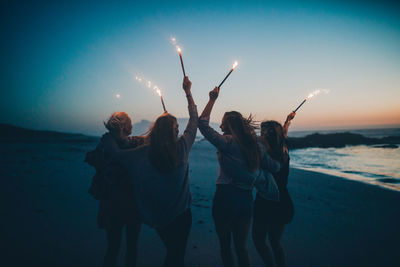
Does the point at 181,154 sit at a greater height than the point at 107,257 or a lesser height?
greater

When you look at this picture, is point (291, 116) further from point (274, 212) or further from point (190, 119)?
point (190, 119)

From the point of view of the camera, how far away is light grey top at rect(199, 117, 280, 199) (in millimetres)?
2295

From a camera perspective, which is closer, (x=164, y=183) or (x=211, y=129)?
(x=164, y=183)

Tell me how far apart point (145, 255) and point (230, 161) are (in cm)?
270

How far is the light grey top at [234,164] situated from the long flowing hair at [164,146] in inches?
22.5

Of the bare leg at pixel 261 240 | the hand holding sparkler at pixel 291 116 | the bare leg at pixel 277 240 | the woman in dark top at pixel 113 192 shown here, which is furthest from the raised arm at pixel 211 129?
the hand holding sparkler at pixel 291 116

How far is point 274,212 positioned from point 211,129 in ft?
5.17

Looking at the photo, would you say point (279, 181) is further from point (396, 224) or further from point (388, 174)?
point (388, 174)

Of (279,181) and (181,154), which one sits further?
(279,181)

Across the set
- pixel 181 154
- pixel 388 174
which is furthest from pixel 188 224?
pixel 388 174

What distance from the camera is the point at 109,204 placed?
7.36 ft

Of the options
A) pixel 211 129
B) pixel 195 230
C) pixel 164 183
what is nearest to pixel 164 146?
pixel 164 183

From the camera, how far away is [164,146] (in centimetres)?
179

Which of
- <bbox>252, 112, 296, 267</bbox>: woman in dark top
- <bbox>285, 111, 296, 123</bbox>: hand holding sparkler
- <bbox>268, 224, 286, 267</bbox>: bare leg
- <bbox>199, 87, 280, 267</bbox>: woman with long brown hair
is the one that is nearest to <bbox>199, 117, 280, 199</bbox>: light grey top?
<bbox>199, 87, 280, 267</bbox>: woman with long brown hair
